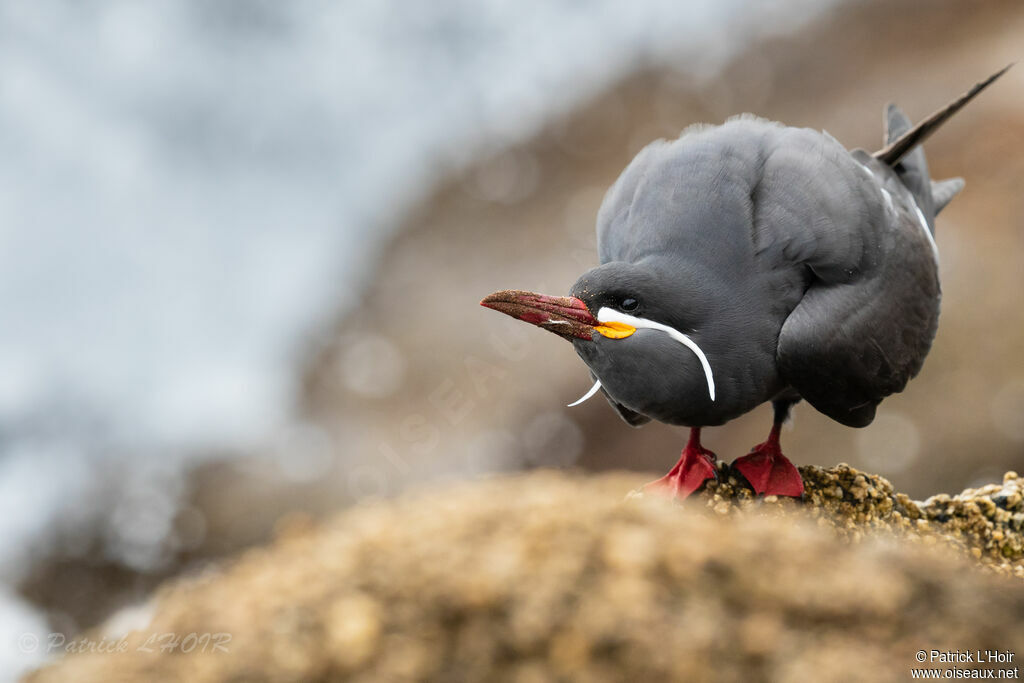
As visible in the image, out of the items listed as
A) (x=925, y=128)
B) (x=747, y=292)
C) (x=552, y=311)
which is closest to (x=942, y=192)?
(x=925, y=128)

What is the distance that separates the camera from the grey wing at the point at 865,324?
15.3ft

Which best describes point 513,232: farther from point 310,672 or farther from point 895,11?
point 310,672

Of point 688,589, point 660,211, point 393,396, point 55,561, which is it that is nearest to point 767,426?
point 393,396

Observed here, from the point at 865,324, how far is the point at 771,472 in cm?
97

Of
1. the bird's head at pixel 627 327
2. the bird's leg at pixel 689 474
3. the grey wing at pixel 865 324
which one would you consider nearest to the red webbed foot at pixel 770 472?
the bird's leg at pixel 689 474

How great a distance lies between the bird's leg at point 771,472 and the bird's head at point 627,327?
88 centimetres

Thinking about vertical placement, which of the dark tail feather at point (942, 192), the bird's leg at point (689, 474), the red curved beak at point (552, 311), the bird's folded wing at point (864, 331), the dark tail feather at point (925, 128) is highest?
the dark tail feather at point (925, 128)

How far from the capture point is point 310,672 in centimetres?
238

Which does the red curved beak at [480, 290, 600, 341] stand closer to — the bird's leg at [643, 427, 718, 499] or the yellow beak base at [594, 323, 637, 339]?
the yellow beak base at [594, 323, 637, 339]

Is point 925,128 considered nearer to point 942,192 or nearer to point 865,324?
point 942,192

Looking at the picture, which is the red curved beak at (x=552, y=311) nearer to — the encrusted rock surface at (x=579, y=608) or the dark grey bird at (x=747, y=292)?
the dark grey bird at (x=747, y=292)

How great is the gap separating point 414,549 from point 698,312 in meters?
2.11

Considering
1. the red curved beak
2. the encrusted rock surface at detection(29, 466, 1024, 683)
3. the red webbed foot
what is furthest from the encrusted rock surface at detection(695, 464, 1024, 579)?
the encrusted rock surface at detection(29, 466, 1024, 683)

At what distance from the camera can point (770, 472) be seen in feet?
16.1
